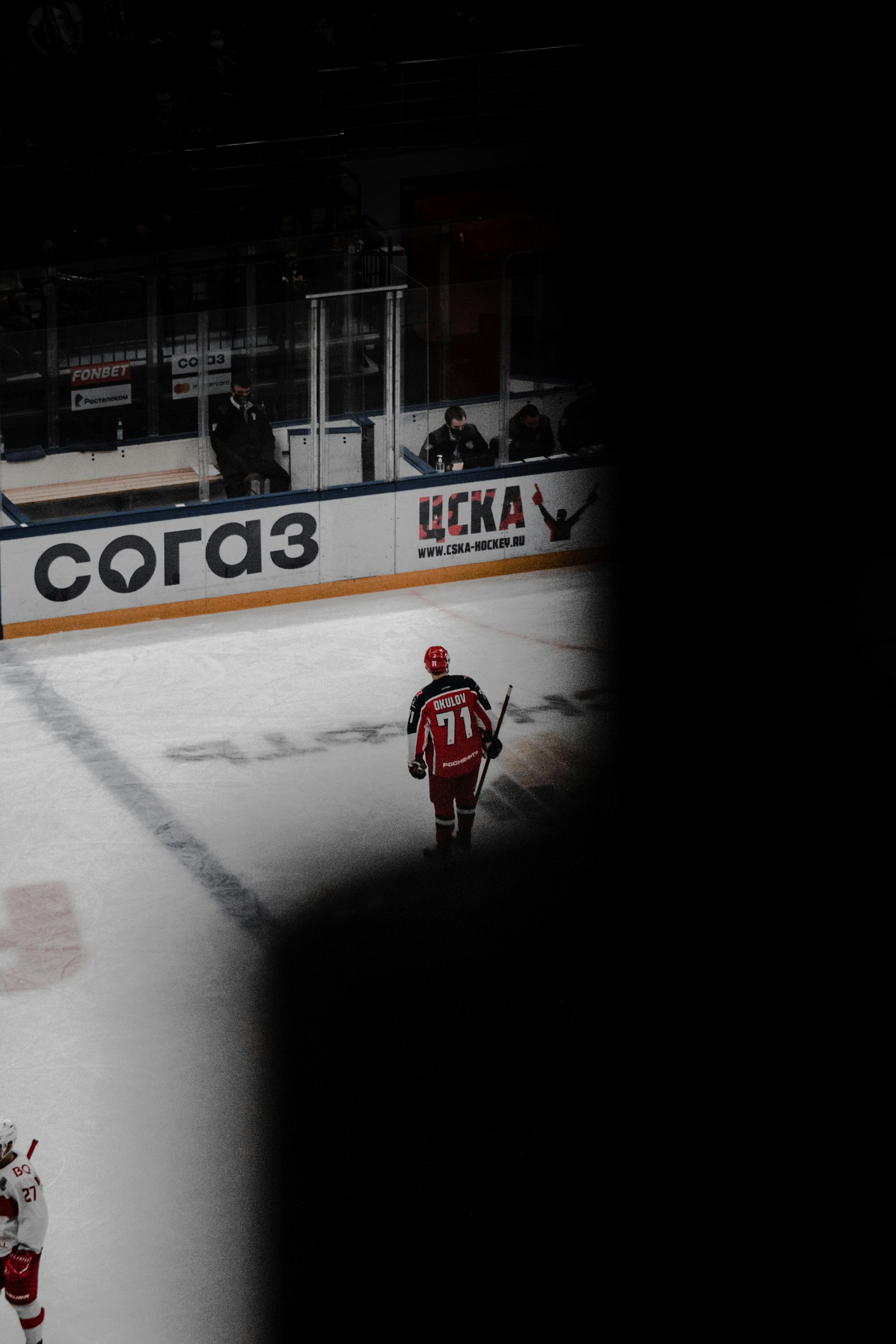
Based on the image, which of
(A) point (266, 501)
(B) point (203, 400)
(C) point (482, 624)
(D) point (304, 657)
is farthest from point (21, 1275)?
(B) point (203, 400)

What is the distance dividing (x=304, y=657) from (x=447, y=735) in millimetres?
3639

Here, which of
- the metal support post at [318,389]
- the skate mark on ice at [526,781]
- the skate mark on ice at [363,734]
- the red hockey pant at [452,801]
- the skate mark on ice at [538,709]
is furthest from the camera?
the metal support post at [318,389]

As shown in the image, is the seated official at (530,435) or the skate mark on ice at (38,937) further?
the seated official at (530,435)

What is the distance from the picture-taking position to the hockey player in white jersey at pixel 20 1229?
505 centimetres

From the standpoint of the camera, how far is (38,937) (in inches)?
319

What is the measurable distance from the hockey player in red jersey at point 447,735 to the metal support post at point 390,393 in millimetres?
4834

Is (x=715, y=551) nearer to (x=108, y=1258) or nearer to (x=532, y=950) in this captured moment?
(x=108, y=1258)

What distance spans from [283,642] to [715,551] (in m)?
11.4

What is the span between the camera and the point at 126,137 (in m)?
16.5

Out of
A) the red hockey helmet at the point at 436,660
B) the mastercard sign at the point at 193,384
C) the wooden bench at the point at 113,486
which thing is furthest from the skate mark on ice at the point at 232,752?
the mastercard sign at the point at 193,384

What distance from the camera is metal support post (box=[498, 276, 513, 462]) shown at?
42.7 feet

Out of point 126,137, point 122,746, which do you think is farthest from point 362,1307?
point 126,137

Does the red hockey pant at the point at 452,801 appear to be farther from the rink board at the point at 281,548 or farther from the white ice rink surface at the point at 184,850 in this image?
the rink board at the point at 281,548

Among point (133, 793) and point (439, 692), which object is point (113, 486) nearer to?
point (133, 793)
